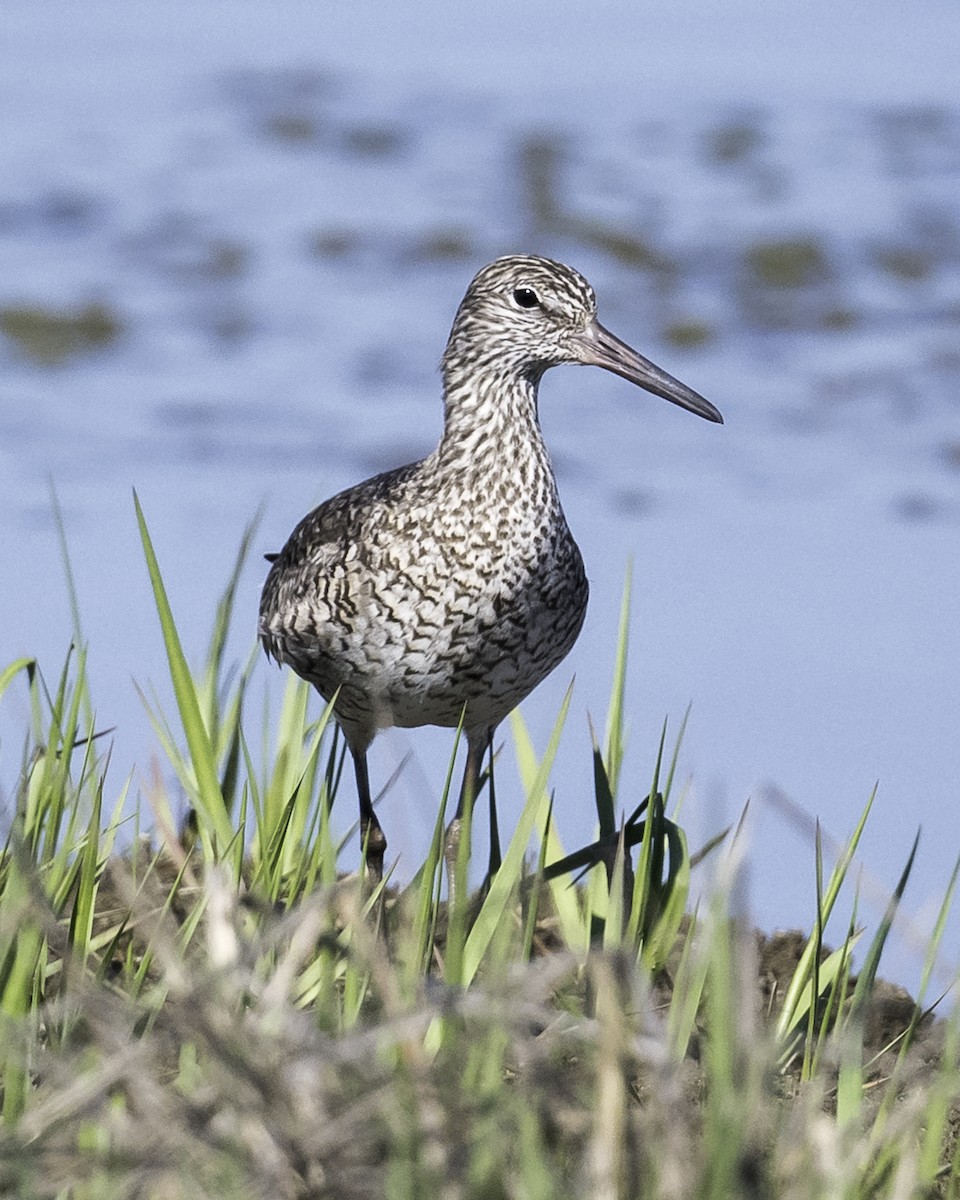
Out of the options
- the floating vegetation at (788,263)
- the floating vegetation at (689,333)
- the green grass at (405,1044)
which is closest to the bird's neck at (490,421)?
the green grass at (405,1044)

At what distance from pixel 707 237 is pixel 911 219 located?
1.30 meters

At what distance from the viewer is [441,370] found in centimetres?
564

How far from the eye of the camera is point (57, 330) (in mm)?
11828

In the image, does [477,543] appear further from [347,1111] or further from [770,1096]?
[347,1111]

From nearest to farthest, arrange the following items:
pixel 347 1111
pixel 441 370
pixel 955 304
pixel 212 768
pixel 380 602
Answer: pixel 347 1111, pixel 212 768, pixel 380 602, pixel 441 370, pixel 955 304

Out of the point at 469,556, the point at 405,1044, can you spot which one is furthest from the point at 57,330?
the point at 405,1044

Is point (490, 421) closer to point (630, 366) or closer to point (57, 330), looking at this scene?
point (630, 366)

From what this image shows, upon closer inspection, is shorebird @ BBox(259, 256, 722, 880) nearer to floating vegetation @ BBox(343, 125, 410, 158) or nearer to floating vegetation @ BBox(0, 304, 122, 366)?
floating vegetation @ BBox(0, 304, 122, 366)

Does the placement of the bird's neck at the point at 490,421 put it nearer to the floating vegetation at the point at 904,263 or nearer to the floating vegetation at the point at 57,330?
Result: the floating vegetation at the point at 57,330

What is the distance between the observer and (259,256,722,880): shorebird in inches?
201

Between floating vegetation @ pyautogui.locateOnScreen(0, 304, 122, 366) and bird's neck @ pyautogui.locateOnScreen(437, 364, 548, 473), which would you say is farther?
floating vegetation @ pyautogui.locateOnScreen(0, 304, 122, 366)

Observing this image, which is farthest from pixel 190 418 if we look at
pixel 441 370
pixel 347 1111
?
pixel 347 1111

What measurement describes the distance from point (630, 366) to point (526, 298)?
Result: 0.32m

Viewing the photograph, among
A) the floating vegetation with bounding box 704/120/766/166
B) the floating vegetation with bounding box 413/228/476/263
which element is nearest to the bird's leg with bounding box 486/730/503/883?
the floating vegetation with bounding box 413/228/476/263
